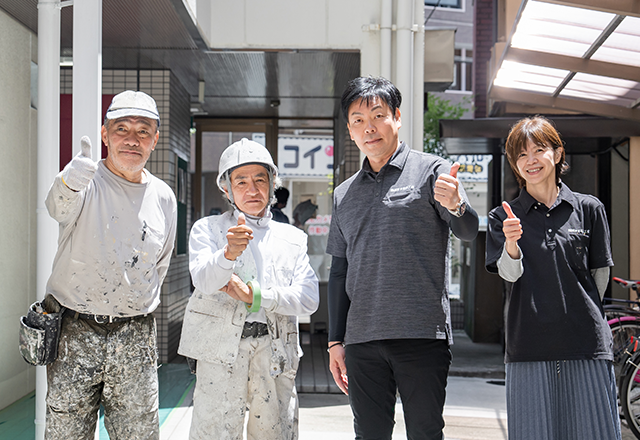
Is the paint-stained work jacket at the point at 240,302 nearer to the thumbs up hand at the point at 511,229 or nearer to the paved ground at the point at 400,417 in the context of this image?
the thumbs up hand at the point at 511,229

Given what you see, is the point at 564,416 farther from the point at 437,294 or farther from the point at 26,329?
the point at 26,329

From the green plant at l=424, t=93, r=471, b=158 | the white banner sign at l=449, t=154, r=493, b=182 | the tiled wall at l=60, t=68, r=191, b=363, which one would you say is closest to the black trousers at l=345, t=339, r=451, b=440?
the tiled wall at l=60, t=68, r=191, b=363

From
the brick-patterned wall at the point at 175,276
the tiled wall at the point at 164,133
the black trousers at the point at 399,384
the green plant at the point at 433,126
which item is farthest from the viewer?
the green plant at the point at 433,126

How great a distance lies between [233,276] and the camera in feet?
8.27

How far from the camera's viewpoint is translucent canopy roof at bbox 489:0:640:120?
14.2ft

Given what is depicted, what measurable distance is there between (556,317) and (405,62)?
293cm

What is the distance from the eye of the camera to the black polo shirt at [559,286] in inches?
101

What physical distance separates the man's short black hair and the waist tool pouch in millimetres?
1482

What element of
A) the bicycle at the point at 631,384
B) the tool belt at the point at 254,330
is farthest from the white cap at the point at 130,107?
the bicycle at the point at 631,384

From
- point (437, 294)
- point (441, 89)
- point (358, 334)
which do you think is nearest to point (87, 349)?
point (358, 334)

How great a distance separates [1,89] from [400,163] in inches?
105

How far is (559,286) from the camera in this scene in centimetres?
259

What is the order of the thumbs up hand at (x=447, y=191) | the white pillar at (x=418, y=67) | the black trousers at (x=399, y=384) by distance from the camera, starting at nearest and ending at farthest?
the thumbs up hand at (x=447, y=191) < the black trousers at (x=399, y=384) < the white pillar at (x=418, y=67)

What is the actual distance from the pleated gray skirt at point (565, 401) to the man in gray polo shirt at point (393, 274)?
46 centimetres
